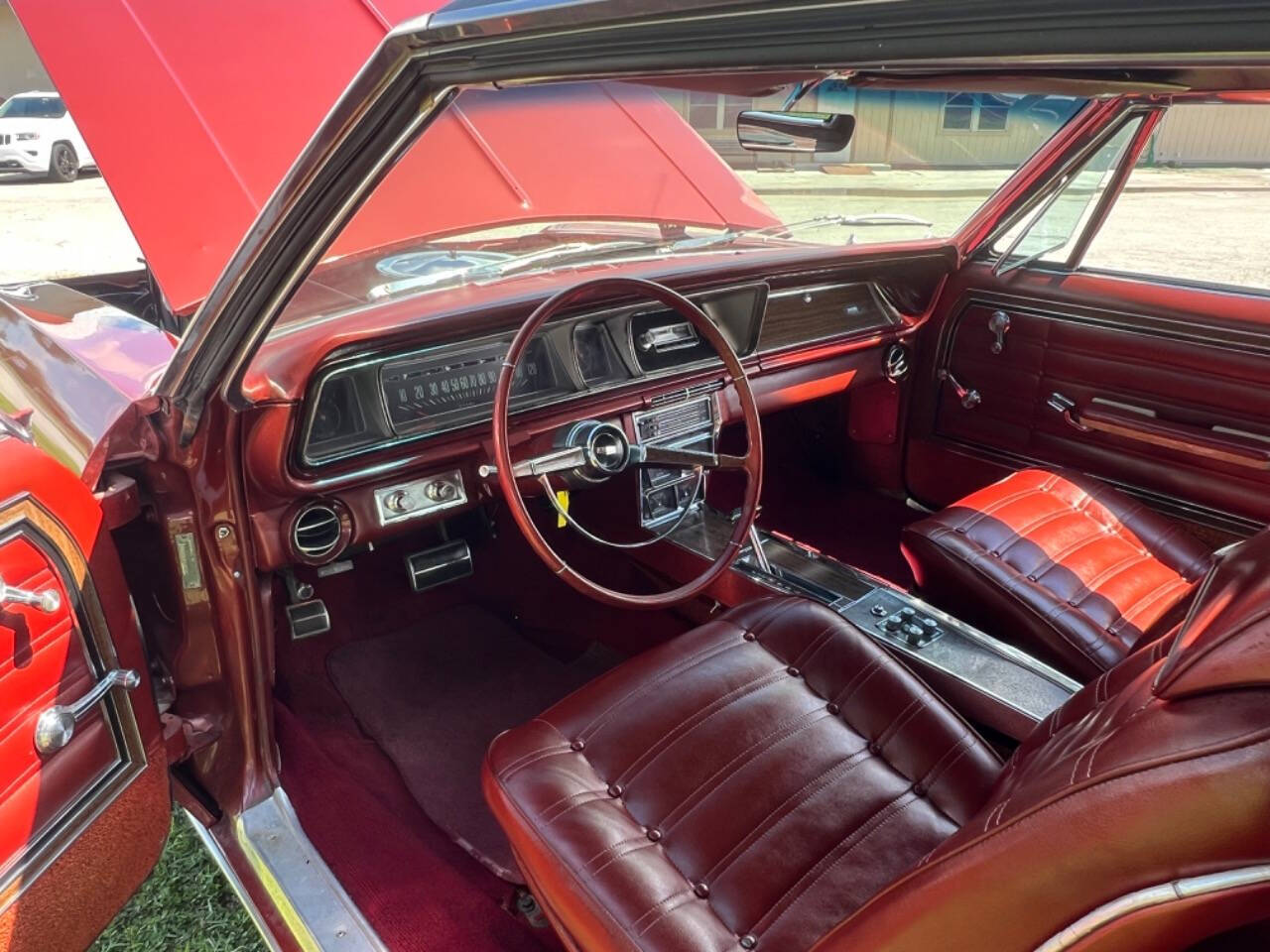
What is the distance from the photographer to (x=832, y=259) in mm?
2395

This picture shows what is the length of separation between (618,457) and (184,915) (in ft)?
4.01

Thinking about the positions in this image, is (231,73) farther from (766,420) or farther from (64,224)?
(64,224)

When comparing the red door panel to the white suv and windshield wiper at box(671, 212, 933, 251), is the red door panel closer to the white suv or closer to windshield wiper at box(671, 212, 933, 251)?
windshield wiper at box(671, 212, 933, 251)

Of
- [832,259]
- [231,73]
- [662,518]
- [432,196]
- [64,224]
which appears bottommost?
[64,224]

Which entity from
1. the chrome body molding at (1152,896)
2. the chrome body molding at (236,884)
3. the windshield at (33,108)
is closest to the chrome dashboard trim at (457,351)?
the chrome body molding at (236,884)

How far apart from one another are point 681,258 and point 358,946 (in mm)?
1474

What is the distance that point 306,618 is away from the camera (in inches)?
79.1

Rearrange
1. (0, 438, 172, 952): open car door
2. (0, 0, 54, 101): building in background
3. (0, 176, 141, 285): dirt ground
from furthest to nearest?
(0, 0, 54, 101): building in background < (0, 176, 141, 285): dirt ground < (0, 438, 172, 952): open car door

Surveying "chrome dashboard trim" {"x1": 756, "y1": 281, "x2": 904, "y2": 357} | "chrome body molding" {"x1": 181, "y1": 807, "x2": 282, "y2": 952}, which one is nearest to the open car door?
"chrome body molding" {"x1": 181, "y1": 807, "x2": 282, "y2": 952}

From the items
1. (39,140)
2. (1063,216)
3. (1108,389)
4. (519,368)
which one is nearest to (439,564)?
(519,368)

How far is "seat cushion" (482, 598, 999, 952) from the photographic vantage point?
1261 mm

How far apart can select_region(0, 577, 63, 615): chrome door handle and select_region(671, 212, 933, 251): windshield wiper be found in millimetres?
1463

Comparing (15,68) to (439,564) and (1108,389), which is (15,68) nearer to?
(439,564)

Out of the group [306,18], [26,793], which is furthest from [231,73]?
[26,793]
